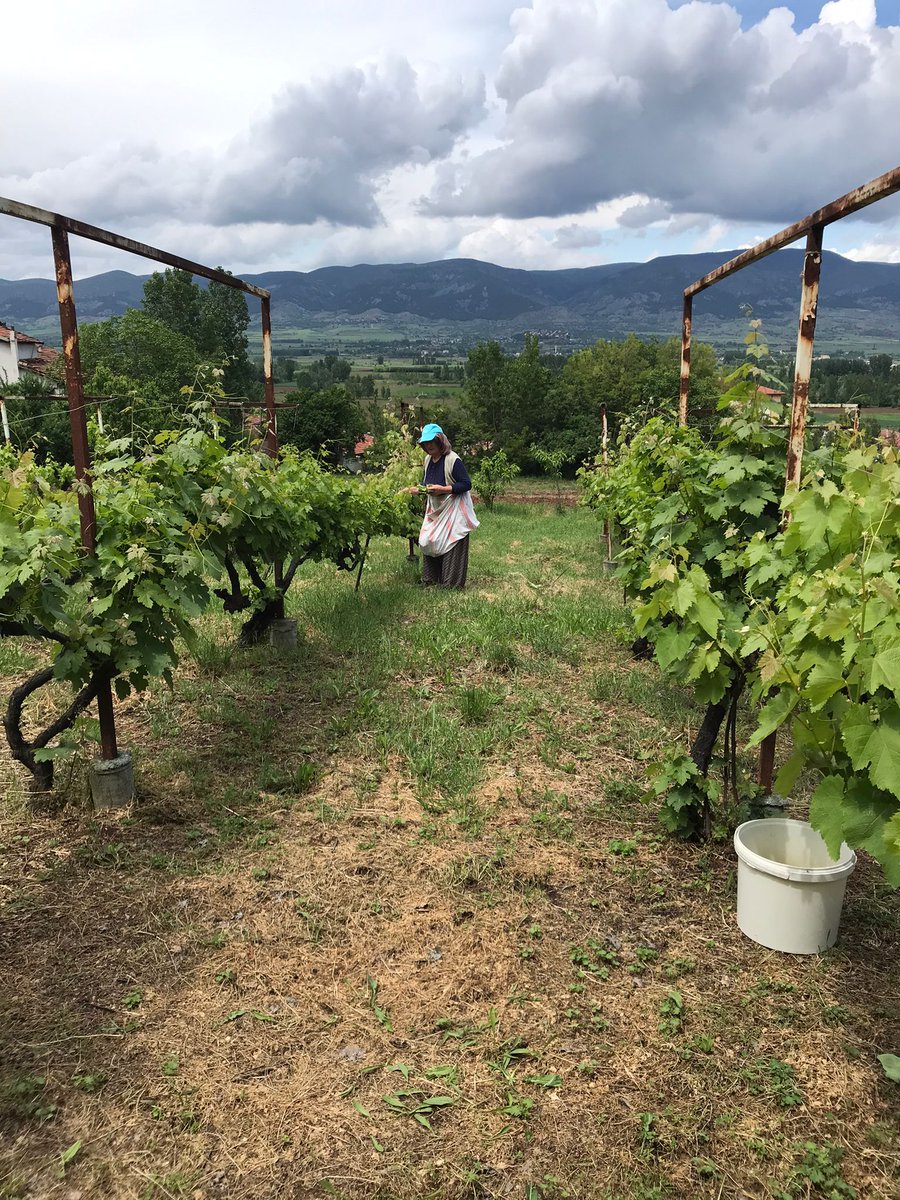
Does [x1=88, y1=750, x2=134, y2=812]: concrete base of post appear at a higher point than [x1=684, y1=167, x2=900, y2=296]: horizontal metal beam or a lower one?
lower

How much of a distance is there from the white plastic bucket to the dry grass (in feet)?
0.24

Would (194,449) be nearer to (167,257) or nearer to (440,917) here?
(167,257)

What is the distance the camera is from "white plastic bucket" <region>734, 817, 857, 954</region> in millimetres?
2746

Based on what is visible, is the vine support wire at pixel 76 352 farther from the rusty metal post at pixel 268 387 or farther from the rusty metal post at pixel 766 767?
the rusty metal post at pixel 766 767

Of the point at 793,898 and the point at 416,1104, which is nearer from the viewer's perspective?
the point at 416,1104

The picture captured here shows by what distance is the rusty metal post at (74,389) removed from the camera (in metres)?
3.27

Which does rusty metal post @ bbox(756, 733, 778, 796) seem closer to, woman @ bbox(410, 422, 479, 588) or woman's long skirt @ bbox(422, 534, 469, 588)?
woman @ bbox(410, 422, 479, 588)

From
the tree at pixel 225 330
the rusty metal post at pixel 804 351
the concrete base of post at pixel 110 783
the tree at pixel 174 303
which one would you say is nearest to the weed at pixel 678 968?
the rusty metal post at pixel 804 351

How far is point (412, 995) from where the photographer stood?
8.67ft

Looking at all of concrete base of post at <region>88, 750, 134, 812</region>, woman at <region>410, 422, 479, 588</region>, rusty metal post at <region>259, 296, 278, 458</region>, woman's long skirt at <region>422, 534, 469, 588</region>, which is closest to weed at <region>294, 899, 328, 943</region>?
concrete base of post at <region>88, 750, 134, 812</region>

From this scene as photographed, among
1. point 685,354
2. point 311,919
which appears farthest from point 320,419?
point 311,919

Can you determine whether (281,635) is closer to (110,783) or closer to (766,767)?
(110,783)

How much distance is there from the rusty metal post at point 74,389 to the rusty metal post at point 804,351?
9.39 feet

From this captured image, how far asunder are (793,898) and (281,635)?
432 cm
